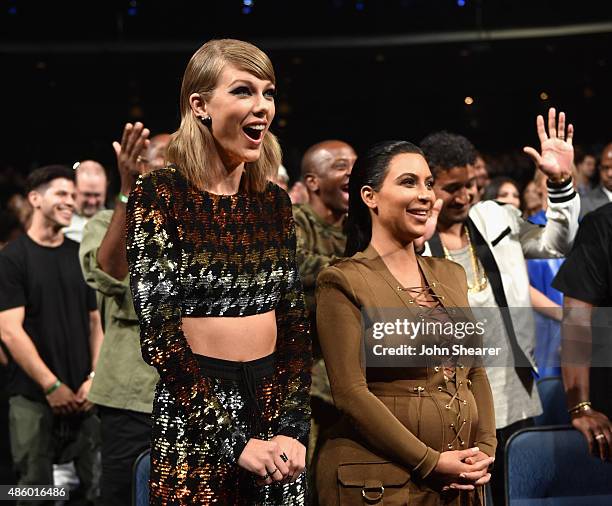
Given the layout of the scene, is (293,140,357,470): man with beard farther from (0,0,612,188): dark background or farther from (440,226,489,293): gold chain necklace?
(0,0,612,188): dark background

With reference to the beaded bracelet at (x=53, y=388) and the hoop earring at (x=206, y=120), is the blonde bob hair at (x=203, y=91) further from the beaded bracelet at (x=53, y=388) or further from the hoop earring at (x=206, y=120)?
the beaded bracelet at (x=53, y=388)

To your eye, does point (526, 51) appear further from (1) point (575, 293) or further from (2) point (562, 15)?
(1) point (575, 293)

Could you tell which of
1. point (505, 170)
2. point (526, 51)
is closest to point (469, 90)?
point (526, 51)

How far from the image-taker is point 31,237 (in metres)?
4.10

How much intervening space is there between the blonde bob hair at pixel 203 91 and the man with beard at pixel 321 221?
0.94 m

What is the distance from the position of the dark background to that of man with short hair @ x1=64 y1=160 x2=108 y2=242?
0.50 metres

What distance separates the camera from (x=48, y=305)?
4047mm

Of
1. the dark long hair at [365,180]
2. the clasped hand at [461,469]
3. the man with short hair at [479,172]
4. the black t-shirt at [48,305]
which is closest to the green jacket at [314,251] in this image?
the dark long hair at [365,180]

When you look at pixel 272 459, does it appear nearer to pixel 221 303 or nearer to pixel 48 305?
pixel 221 303

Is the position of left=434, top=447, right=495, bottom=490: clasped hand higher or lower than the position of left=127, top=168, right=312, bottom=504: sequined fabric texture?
lower

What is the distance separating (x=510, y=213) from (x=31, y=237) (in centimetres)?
213

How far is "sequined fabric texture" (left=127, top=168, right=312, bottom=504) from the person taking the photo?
1843 millimetres

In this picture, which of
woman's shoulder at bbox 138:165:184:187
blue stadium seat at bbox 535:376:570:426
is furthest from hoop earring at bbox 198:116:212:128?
blue stadium seat at bbox 535:376:570:426

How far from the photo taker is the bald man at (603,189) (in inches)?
149
